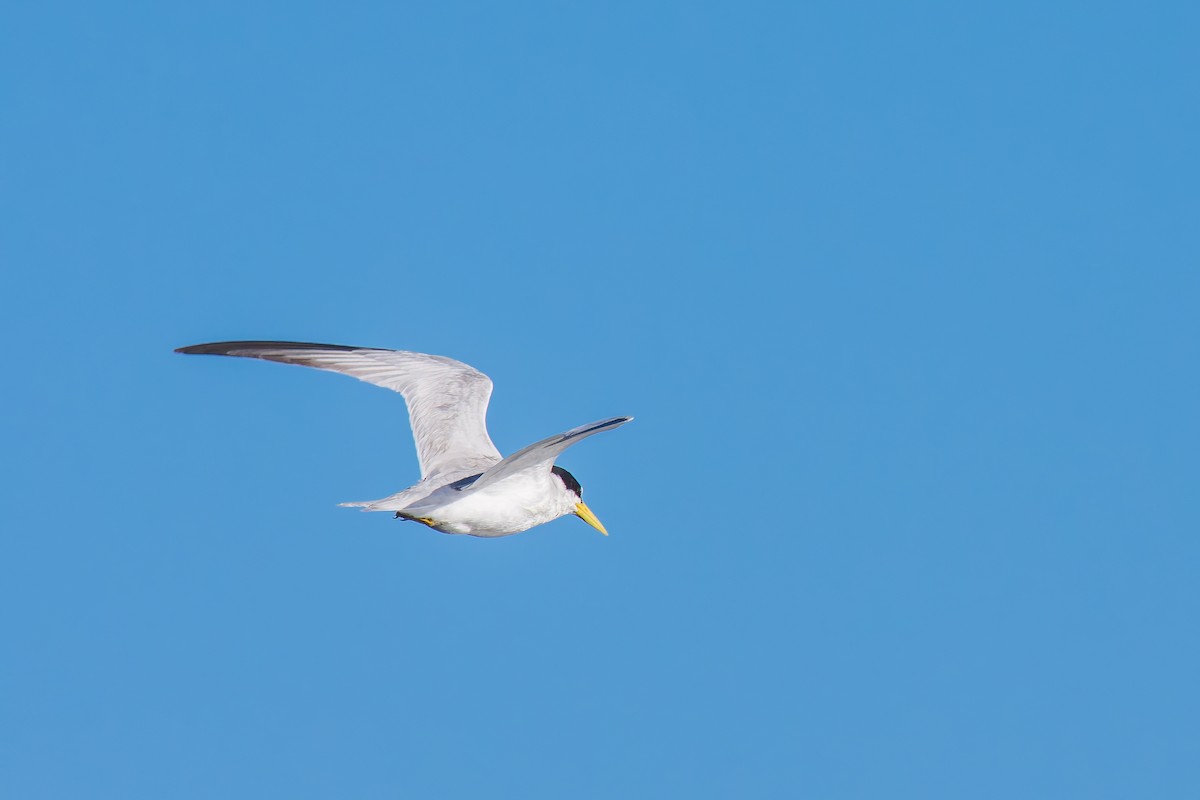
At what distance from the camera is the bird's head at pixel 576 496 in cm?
1903

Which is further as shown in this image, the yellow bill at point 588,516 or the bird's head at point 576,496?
the yellow bill at point 588,516

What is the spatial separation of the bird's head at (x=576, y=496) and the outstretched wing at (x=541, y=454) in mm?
873

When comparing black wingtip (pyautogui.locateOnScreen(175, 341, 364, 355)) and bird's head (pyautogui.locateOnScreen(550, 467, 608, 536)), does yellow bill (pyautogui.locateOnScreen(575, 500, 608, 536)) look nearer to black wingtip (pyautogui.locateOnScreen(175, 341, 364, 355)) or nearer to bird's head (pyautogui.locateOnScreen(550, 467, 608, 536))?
bird's head (pyautogui.locateOnScreen(550, 467, 608, 536))

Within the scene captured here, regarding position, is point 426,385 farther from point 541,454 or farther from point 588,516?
point 541,454

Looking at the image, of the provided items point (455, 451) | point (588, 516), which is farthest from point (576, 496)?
point (455, 451)

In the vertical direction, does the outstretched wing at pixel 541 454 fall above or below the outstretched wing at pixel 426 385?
below

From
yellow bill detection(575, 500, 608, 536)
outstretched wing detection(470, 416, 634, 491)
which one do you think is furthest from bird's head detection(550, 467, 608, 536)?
outstretched wing detection(470, 416, 634, 491)

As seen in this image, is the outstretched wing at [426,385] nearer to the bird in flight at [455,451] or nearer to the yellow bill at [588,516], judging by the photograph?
the bird in flight at [455,451]

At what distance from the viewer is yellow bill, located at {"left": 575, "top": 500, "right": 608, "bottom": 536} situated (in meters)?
19.9

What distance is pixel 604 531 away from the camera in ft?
65.9

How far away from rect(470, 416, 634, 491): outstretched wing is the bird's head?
0.87m

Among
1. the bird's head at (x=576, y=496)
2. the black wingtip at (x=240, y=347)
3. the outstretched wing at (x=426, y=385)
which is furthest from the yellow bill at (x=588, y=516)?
the black wingtip at (x=240, y=347)

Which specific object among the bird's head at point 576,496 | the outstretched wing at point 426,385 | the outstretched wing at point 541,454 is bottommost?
the outstretched wing at point 541,454

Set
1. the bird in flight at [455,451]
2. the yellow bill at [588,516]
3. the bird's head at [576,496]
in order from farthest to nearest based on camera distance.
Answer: the yellow bill at [588,516] → the bird's head at [576,496] → the bird in flight at [455,451]
